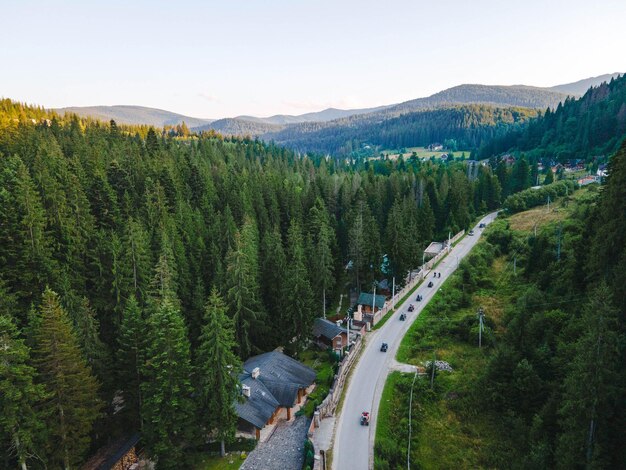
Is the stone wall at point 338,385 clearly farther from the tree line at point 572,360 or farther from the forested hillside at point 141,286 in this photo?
the tree line at point 572,360

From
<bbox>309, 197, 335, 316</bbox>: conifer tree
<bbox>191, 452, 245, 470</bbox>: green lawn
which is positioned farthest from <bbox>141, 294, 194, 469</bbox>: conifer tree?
<bbox>309, 197, 335, 316</bbox>: conifer tree

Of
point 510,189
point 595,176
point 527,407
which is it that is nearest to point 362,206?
point 527,407

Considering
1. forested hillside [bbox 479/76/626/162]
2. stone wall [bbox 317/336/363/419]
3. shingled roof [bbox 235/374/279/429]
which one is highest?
forested hillside [bbox 479/76/626/162]

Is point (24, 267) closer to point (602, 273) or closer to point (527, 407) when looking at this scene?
point (527, 407)

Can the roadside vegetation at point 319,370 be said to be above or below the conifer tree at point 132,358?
below

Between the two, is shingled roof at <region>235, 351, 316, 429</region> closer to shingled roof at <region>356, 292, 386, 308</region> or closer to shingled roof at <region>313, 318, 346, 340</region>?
shingled roof at <region>313, 318, 346, 340</region>

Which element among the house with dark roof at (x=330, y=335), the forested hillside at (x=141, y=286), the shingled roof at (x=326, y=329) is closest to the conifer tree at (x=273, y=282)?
the forested hillside at (x=141, y=286)
